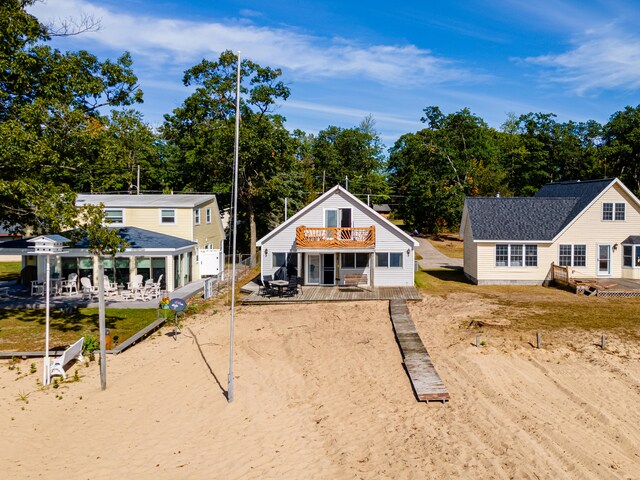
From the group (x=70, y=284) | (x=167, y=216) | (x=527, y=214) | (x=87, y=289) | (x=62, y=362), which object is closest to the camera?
(x=62, y=362)

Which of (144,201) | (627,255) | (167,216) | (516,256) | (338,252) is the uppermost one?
(144,201)

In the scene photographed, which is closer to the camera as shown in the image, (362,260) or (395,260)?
(395,260)

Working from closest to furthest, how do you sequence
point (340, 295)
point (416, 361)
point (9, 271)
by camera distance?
point (416, 361), point (340, 295), point (9, 271)

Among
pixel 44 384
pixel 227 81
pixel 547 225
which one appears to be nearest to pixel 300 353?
pixel 44 384

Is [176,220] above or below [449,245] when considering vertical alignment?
above

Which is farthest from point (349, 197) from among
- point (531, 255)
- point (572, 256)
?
point (572, 256)

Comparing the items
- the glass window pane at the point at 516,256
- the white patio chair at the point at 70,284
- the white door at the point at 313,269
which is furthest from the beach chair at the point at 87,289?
the glass window pane at the point at 516,256

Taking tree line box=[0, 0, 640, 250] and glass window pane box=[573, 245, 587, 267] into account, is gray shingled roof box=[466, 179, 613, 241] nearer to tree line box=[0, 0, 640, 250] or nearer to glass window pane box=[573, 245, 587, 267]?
glass window pane box=[573, 245, 587, 267]

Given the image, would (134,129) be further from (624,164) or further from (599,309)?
(624,164)

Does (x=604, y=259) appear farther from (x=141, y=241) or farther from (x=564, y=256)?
(x=141, y=241)
